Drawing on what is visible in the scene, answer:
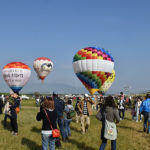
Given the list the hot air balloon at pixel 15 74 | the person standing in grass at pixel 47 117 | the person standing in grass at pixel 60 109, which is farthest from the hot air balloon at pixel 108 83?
the person standing in grass at pixel 47 117

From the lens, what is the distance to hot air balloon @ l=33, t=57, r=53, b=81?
161 ft

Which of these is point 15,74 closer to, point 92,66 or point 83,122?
point 92,66

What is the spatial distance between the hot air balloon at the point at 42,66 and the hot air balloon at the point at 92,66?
23.5 metres

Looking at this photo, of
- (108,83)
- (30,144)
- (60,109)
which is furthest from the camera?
(108,83)

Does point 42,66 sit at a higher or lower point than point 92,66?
higher

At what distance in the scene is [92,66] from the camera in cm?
2519

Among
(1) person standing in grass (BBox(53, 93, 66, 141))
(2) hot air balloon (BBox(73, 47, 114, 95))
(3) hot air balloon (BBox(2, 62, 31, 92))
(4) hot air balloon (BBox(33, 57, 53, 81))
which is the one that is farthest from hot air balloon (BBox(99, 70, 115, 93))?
(1) person standing in grass (BBox(53, 93, 66, 141))

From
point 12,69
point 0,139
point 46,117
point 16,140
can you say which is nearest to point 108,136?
point 46,117

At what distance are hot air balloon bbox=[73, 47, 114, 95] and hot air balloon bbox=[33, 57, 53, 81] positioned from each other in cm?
2349

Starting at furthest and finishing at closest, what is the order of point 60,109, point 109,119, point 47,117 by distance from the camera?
point 60,109, point 109,119, point 47,117

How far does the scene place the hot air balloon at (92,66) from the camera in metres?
25.2

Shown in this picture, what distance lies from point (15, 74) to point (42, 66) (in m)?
16.1

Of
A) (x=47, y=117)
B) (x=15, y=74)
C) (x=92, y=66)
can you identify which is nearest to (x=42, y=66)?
(x=15, y=74)

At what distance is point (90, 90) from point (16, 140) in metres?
17.7
